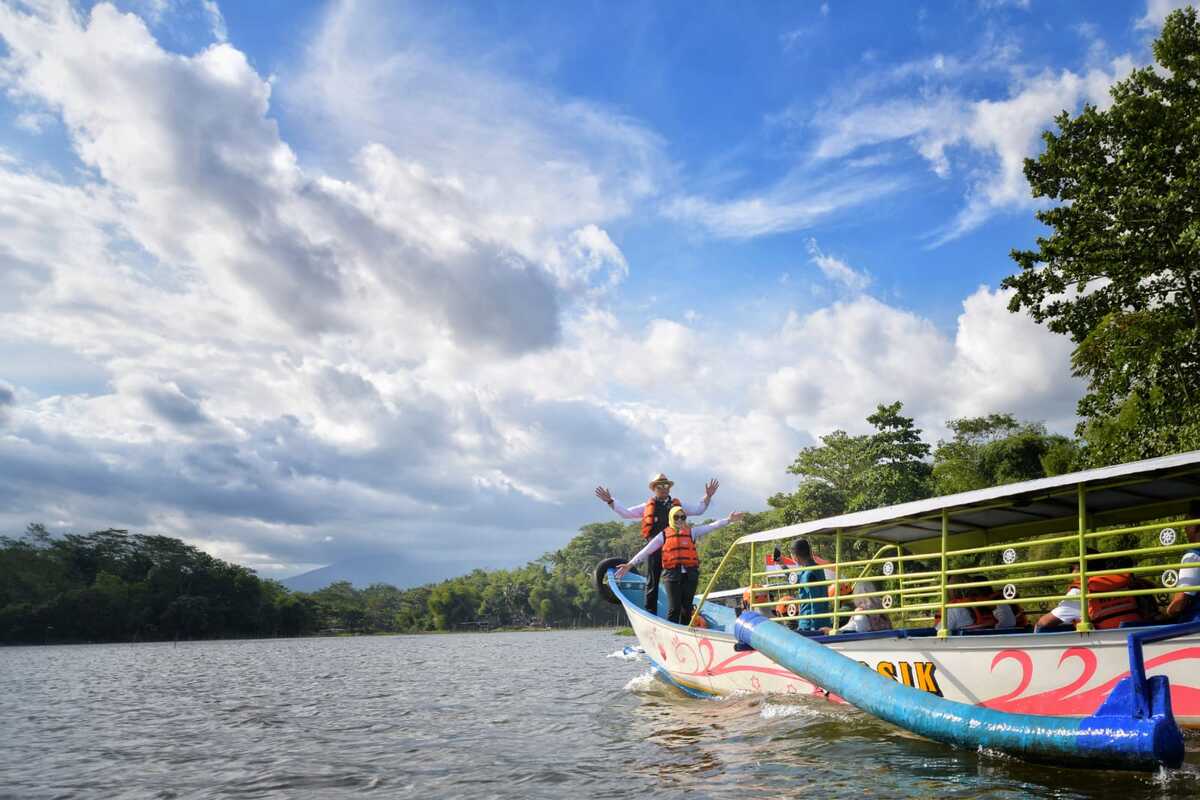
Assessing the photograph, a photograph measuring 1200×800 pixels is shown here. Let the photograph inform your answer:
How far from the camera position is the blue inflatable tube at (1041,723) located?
546cm

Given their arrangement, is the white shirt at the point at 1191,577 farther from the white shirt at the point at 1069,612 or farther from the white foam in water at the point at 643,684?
the white foam in water at the point at 643,684

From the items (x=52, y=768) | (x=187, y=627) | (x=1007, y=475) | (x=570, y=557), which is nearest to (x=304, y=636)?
(x=187, y=627)

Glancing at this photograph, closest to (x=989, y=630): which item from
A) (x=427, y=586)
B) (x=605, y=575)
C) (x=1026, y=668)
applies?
(x=1026, y=668)

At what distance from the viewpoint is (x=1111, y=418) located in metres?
22.2

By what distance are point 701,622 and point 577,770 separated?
768 cm

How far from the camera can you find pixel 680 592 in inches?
510

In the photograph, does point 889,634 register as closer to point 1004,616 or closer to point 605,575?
point 1004,616

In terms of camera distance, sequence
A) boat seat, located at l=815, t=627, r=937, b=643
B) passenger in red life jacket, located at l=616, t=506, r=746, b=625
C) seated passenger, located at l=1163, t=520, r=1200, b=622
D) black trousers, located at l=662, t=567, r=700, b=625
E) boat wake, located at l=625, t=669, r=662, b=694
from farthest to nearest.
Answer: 1. boat wake, located at l=625, t=669, r=662, b=694
2. black trousers, located at l=662, t=567, r=700, b=625
3. passenger in red life jacket, located at l=616, t=506, r=746, b=625
4. boat seat, located at l=815, t=627, r=937, b=643
5. seated passenger, located at l=1163, t=520, r=1200, b=622

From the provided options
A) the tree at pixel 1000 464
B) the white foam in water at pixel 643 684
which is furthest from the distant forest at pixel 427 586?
the white foam in water at pixel 643 684

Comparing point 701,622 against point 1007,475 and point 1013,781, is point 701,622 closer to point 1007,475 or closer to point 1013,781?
point 1013,781

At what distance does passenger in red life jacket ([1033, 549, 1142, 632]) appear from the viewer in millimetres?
7457

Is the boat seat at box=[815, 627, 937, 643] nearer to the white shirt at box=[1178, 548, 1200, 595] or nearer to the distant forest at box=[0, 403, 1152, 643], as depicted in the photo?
the white shirt at box=[1178, 548, 1200, 595]

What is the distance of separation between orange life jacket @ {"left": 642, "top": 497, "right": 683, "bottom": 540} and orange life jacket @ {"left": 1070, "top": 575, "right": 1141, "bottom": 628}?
7066 millimetres

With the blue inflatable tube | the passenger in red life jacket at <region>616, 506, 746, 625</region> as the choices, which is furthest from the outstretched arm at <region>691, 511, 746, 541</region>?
the blue inflatable tube
